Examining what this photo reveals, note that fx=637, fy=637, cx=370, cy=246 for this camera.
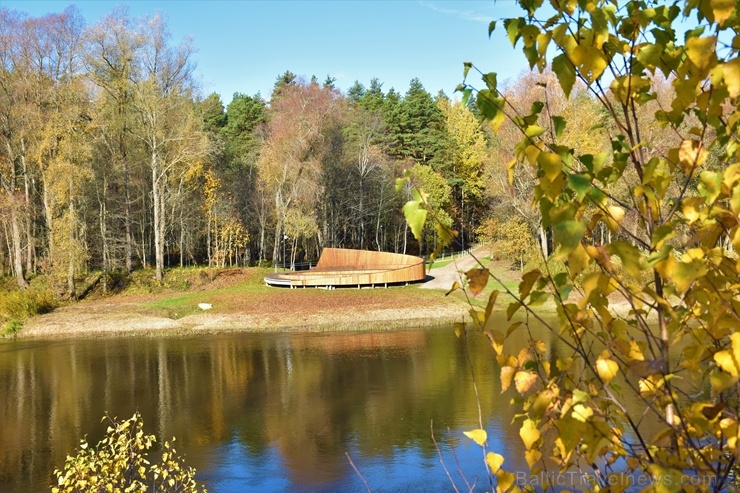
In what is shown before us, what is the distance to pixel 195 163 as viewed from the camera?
34.5 metres

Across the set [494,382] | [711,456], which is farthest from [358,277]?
[711,456]

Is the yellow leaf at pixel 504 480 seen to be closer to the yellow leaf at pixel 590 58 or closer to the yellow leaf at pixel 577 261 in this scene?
the yellow leaf at pixel 577 261

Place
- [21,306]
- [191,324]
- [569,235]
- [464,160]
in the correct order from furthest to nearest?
[464,160], [21,306], [191,324], [569,235]

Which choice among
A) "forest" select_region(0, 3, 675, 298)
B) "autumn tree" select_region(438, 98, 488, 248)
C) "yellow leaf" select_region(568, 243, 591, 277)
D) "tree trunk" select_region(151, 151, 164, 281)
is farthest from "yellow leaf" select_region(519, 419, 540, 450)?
"autumn tree" select_region(438, 98, 488, 248)

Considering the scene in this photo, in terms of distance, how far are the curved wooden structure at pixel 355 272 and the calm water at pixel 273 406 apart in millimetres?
9063

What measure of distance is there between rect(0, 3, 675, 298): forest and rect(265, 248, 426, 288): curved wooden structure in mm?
3539

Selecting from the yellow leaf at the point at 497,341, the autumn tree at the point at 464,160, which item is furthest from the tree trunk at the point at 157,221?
the yellow leaf at the point at 497,341

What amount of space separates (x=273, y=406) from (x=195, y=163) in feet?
77.0

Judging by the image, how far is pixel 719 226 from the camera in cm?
160

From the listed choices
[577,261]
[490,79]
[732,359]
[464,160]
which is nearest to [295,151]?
[464,160]

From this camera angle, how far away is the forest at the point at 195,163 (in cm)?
2823

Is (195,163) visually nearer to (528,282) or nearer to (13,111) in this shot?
(13,111)

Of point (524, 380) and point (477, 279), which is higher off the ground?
point (477, 279)

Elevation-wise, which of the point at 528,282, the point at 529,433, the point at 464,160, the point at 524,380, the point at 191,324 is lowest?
the point at 191,324
